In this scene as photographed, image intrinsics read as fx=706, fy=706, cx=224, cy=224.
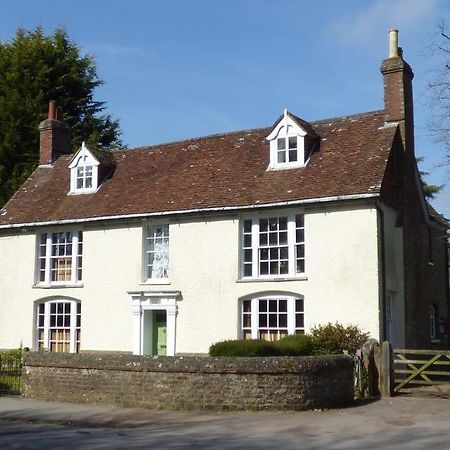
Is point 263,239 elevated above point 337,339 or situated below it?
above

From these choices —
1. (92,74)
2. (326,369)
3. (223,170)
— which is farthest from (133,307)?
(92,74)

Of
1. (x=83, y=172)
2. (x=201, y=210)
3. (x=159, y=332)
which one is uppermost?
(x=83, y=172)

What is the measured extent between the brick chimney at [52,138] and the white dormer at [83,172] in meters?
3.59

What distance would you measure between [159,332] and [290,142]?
27.1 ft

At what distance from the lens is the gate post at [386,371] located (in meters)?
18.0

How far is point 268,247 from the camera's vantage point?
76.7 ft

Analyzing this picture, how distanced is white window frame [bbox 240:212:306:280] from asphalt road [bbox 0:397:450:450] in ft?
21.2

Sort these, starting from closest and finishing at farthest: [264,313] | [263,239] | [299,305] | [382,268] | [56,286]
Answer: [382,268], [299,305], [264,313], [263,239], [56,286]

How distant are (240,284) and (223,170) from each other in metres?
4.69

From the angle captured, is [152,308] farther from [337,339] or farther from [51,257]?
[337,339]

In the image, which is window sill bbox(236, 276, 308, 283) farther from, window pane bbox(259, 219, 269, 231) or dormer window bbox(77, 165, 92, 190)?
dormer window bbox(77, 165, 92, 190)

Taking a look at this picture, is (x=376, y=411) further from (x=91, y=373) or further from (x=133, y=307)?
(x=133, y=307)

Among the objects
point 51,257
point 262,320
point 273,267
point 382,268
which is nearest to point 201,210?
point 273,267

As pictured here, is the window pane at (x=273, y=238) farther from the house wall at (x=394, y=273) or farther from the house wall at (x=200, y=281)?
the house wall at (x=394, y=273)
